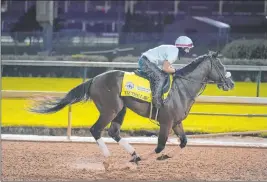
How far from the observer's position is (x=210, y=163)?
6805mm

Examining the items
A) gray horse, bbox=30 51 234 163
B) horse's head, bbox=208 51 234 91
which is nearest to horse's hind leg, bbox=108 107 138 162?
gray horse, bbox=30 51 234 163

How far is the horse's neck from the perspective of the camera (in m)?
6.29

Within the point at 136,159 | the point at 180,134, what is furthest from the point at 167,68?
the point at 136,159

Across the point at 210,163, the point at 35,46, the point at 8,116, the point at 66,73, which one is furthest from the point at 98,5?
the point at 210,163

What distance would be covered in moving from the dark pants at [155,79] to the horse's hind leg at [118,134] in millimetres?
541

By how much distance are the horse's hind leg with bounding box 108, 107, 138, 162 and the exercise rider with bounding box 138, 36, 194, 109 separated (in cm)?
57

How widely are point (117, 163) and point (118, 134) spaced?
0.34 m

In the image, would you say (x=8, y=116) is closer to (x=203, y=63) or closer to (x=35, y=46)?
(x=203, y=63)

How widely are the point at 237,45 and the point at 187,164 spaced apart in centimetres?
627

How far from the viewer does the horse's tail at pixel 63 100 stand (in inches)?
255

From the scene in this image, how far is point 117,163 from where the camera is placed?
635cm

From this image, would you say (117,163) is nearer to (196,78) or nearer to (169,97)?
(169,97)

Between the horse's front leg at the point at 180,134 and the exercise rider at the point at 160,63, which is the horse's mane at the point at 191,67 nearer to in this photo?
the exercise rider at the point at 160,63

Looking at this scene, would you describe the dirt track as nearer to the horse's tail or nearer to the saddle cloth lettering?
the horse's tail
